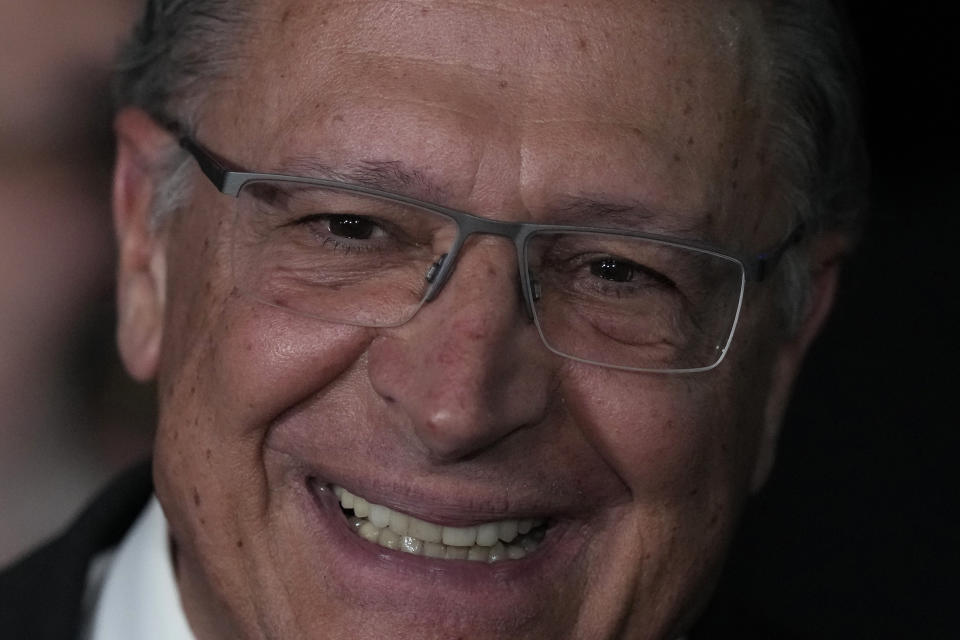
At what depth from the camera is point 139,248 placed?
2.64 m

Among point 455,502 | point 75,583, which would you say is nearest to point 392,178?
point 455,502

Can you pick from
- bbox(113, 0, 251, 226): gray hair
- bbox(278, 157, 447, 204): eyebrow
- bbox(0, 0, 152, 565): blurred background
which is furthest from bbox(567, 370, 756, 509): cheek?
bbox(0, 0, 152, 565): blurred background

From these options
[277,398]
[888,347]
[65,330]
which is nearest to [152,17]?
[277,398]

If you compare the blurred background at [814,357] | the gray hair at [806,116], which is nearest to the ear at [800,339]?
the gray hair at [806,116]

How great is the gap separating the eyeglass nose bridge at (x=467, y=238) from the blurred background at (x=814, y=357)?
2.11 meters

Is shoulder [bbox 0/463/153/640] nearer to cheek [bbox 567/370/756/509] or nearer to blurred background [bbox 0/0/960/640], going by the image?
cheek [bbox 567/370/756/509]

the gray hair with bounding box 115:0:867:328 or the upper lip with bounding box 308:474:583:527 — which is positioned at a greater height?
the gray hair with bounding box 115:0:867:328

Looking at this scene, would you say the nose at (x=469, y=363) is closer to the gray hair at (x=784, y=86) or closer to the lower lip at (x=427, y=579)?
the lower lip at (x=427, y=579)

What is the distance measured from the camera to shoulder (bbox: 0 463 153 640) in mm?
2666

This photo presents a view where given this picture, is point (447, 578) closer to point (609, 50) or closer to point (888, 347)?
point (609, 50)

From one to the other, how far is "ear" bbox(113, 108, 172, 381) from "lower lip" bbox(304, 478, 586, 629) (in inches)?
20.2

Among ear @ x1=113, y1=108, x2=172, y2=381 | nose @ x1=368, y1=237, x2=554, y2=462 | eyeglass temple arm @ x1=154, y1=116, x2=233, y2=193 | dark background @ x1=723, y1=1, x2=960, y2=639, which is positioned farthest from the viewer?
dark background @ x1=723, y1=1, x2=960, y2=639

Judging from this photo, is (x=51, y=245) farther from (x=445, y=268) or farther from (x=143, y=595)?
(x=445, y=268)

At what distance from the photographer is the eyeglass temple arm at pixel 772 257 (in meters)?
2.42
